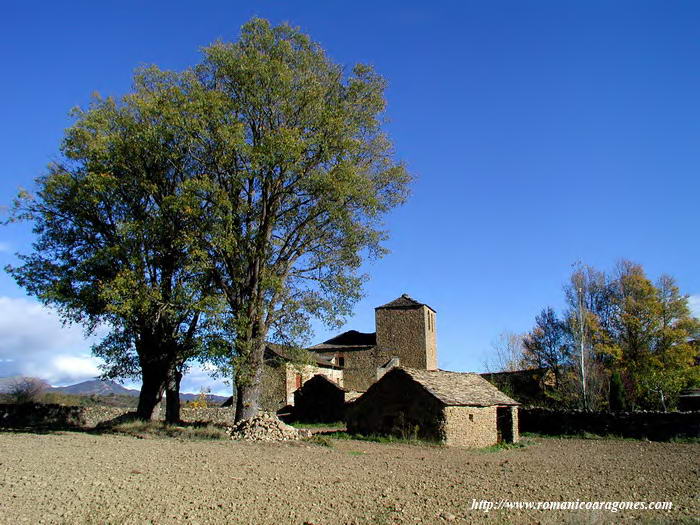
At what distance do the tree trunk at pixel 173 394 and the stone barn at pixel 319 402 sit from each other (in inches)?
583

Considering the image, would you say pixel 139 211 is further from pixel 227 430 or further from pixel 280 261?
pixel 227 430

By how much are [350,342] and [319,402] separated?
18.0 meters

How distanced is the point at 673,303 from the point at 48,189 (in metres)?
48.6

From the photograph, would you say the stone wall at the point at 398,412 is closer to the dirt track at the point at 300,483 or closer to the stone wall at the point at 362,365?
the dirt track at the point at 300,483

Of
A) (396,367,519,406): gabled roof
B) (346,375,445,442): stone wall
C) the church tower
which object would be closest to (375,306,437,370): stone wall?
the church tower

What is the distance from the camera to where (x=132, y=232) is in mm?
22609

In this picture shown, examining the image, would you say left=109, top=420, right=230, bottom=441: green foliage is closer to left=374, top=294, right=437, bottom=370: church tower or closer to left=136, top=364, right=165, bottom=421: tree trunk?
left=136, top=364, right=165, bottom=421: tree trunk

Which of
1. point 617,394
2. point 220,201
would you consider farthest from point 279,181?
point 617,394

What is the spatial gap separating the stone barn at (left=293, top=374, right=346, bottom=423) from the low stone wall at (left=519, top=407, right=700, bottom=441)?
13634mm

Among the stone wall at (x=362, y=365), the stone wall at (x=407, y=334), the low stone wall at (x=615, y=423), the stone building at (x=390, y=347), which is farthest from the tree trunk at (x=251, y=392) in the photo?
A: the stone wall at (x=407, y=334)

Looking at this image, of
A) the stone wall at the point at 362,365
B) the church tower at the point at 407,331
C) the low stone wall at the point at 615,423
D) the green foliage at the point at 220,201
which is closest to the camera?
the green foliage at the point at 220,201

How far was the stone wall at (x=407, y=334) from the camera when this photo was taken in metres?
56.1

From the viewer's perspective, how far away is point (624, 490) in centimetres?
1316

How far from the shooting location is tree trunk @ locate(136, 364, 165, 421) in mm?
26906
